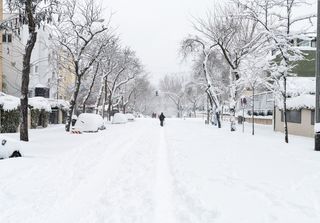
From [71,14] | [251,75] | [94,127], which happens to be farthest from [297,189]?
[71,14]

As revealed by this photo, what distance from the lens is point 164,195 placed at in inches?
316

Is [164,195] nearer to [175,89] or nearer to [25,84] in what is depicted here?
[25,84]

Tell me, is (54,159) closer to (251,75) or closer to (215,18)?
(251,75)

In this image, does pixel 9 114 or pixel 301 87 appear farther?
pixel 301 87

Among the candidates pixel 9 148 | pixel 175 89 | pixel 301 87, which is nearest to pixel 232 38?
pixel 301 87

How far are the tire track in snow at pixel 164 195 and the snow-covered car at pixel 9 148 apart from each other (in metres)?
4.80

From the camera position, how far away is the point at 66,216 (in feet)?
21.0

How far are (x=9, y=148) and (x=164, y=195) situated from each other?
7.27m

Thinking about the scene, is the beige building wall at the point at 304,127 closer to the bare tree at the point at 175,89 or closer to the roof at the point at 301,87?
the roof at the point at 301,87

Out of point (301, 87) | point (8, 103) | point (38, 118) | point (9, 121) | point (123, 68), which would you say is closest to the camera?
point (8, 103)

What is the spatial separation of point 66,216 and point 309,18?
1875 centimetres

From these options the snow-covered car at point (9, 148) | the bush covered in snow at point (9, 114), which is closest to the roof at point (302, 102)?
the snow-covered car at point (9, 148)

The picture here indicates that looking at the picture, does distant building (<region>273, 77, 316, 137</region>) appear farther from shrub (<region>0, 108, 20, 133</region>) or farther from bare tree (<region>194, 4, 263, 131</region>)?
shrub (<region>0, 108, 20, 133</region>)

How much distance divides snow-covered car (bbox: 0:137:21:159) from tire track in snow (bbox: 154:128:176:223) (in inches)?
189
